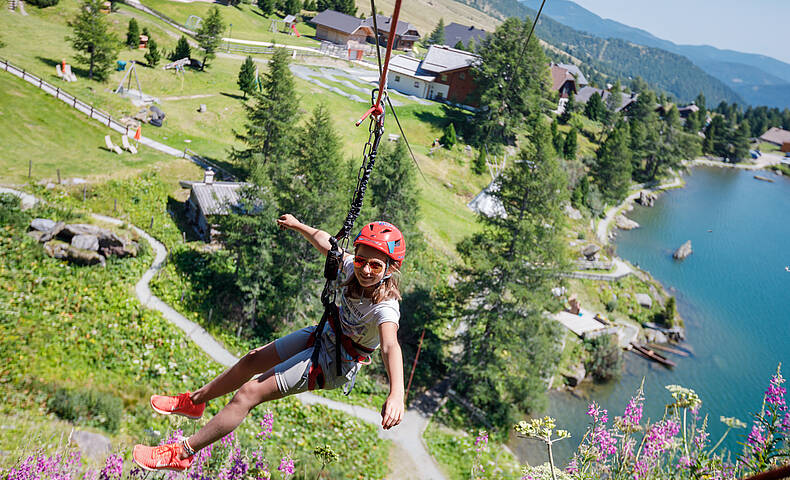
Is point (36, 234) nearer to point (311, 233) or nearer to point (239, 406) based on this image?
point (311, 233)

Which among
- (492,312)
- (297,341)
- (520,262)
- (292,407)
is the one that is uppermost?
(297,341)

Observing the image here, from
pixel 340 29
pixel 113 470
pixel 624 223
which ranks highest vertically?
pixel 340 29

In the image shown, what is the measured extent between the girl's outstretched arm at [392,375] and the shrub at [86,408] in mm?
12775

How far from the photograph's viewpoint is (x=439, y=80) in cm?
6694

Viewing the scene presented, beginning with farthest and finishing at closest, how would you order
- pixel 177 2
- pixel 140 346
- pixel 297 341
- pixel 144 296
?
pixel 177 2
pixel 144 296
pixel 140 346
pixel 297 341

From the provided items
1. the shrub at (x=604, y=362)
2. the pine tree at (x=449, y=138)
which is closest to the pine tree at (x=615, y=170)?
the pine tree at (x=449, y=138)

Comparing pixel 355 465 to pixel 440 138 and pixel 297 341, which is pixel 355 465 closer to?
pixel 297 341

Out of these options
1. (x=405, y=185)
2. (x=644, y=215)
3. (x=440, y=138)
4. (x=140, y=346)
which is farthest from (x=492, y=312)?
(x=644, y=215)


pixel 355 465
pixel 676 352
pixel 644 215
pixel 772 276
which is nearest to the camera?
pixel 355 465

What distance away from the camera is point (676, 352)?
35.3m

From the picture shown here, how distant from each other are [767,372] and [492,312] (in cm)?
2190

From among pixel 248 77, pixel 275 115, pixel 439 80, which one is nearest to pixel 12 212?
pixel 275 115

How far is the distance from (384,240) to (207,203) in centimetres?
2517

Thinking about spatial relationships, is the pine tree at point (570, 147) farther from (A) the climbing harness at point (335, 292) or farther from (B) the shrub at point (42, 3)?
(A) the climbing harness at point (335, 292)
